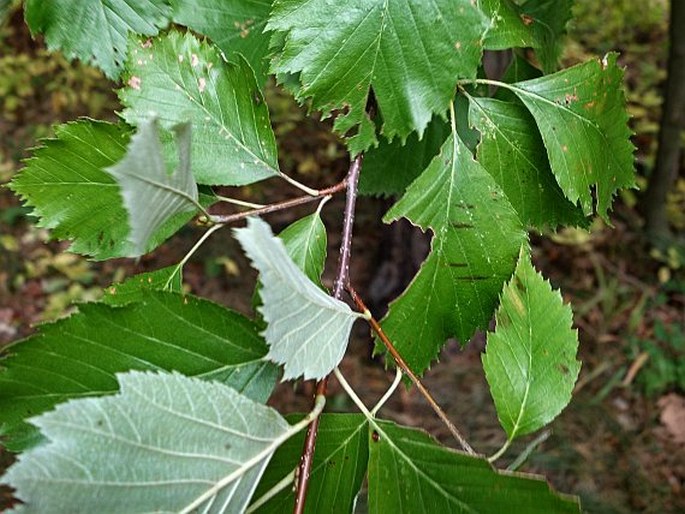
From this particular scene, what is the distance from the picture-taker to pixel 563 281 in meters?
2.71

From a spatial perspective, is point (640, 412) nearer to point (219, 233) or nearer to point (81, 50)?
point (219, 233)

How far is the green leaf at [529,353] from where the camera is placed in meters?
0.64

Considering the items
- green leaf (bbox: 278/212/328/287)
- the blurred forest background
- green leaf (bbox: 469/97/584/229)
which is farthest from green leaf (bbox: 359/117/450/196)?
the blurred forest background

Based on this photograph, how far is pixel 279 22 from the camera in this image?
25.5 inches

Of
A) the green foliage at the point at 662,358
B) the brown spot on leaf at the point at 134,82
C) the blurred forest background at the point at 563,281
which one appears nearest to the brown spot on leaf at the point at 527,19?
the brown spot on leaf at the point at 134,82

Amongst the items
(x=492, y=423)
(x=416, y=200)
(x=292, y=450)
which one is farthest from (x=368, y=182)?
(x=492, y=423)

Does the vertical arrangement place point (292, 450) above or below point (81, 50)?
below

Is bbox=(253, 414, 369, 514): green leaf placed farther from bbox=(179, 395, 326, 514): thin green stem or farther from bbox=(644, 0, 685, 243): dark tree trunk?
bbox=(644, 0, 685, 243): dark tree trunk

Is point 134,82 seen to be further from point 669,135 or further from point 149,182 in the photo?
point 669,135

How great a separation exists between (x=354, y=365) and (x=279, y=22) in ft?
6.35

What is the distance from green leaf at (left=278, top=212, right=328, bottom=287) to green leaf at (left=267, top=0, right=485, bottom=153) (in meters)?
0.09

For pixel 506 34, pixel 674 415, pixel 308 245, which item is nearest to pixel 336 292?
pixel 308 245

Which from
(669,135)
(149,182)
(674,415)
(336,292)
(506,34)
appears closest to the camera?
(149,182)

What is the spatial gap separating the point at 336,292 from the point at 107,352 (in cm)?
20
